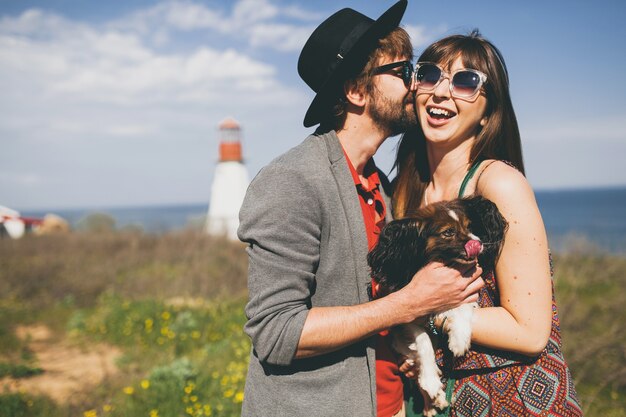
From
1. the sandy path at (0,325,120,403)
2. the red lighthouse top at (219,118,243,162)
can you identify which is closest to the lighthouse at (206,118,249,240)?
the red lighthouse top at (219,118,243,162)

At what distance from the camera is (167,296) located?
11133 millimetres

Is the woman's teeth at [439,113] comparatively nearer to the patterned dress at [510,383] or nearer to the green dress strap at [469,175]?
the green dress strap at [469,175]

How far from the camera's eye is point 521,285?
7.68 ft

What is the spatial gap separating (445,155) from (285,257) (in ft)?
4.74

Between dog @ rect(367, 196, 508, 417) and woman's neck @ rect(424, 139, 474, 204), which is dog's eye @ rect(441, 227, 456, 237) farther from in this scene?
woman's neck @ rect(424, 139, 474, 204)

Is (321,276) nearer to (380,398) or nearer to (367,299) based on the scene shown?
(367,299)

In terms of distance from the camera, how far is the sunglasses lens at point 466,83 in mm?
2725

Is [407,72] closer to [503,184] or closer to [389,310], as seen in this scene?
[503,184]

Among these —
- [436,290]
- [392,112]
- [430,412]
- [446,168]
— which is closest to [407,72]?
[392,112]

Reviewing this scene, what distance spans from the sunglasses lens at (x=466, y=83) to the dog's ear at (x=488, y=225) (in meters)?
0.66

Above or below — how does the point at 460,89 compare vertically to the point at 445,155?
above

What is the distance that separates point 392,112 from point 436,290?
1.12 m

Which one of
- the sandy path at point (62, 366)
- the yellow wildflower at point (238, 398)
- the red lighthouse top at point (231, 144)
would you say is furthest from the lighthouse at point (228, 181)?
the yellow wildflower at point (238, 398)

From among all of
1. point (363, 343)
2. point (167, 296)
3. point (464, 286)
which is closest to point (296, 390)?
point (363, 343)
